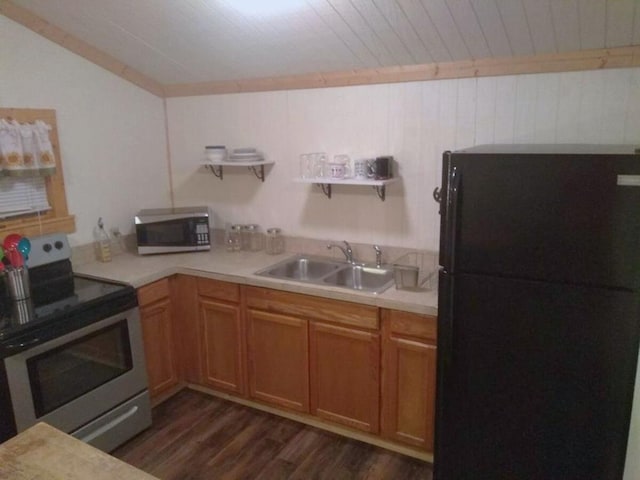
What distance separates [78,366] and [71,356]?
0.07m

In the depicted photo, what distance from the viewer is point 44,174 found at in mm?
2820

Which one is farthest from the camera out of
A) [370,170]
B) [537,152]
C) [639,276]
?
[370,170]

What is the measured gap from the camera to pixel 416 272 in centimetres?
251

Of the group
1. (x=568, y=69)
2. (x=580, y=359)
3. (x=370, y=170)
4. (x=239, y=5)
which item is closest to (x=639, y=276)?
(x=580, y=359)

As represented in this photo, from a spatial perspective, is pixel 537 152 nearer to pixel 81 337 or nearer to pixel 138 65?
pixel 81 337

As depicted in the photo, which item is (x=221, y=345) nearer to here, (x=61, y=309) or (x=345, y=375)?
(x=345, y=375)

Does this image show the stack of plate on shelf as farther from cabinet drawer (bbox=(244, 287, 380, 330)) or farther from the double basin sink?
cabinet drawer (bbox=(244, 287, 380, 330))

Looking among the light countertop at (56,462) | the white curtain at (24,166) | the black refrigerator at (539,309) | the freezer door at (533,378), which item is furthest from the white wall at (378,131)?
the light countertop at (56,462)

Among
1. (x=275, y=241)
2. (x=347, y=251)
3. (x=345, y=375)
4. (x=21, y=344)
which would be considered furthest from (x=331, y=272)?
(x=21, y=344)

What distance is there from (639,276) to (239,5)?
205cm

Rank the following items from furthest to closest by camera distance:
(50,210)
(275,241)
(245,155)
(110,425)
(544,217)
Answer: (275,241) → (245,155) → (50,210) → (110,425) → (544,217)

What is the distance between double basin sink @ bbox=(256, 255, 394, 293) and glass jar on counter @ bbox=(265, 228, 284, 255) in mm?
177

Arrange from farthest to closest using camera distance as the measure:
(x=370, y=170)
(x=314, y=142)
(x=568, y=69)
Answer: (x=314, y=142) → (x=370, y=170) → (x=568, y=69)

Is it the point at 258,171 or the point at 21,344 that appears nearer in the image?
the point at 21,344
